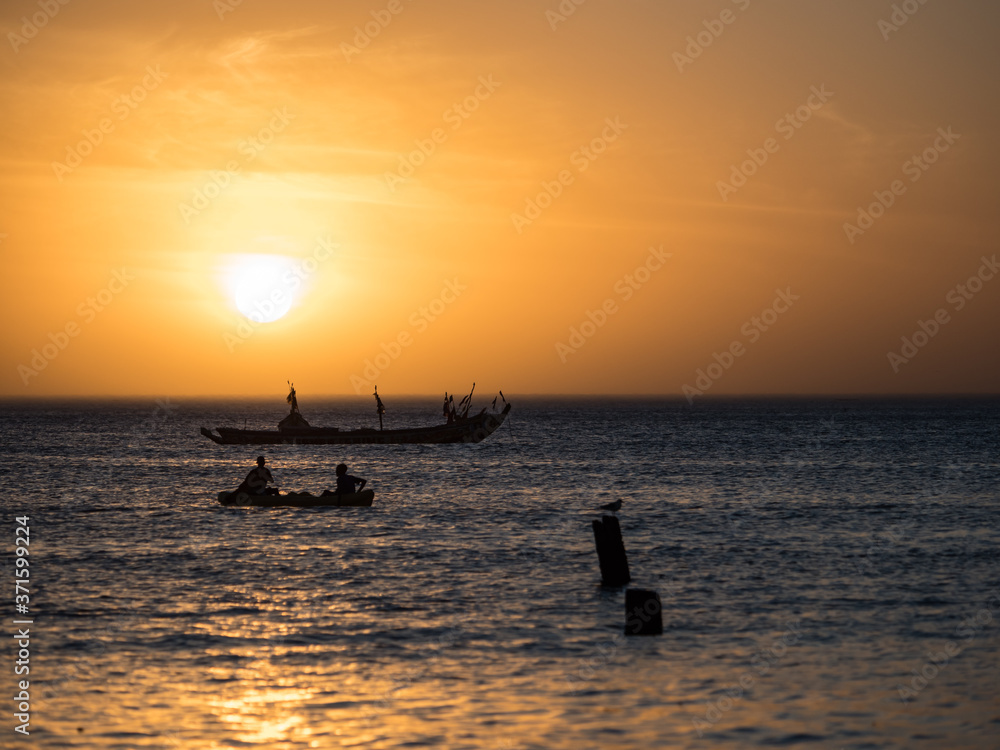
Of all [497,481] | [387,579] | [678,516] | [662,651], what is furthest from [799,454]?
[662,651]

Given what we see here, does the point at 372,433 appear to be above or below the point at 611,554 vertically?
above

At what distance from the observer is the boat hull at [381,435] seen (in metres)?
99.3

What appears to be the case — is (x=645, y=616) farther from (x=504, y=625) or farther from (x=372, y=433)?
(x=372, y=433)

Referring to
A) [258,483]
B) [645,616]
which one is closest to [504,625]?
[645,616]

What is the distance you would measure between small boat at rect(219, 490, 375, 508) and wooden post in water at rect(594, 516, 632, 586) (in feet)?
57.9

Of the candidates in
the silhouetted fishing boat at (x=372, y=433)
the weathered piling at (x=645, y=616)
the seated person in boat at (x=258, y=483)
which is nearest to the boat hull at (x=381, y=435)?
the silhouetted fishing boat at (x=372, y=433)

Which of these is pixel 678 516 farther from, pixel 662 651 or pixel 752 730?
pixel 752 730

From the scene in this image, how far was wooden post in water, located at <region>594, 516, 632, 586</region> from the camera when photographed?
82.7 ft

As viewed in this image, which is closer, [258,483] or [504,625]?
[504,625]

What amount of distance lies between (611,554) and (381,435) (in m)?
77.7

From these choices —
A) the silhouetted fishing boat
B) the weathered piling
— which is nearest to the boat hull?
the silhouetted fishing boat

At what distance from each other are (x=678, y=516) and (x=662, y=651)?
24.8 metres

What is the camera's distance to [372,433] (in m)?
102

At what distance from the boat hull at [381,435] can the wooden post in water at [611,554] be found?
73936 millimetres
